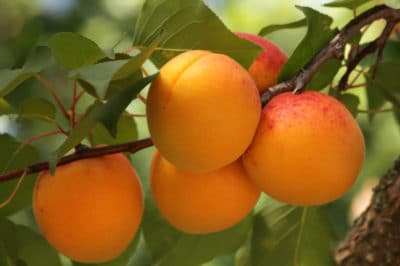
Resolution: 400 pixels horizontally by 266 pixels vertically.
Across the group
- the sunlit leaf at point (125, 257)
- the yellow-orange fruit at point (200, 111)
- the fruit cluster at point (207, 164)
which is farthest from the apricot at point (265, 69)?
the sunlit leaf at point (125, 257)

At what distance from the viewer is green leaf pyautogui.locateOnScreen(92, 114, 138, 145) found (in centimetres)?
83

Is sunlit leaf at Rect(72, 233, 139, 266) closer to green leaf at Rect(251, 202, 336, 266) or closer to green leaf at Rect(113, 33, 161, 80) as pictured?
green leaf at Rect(251, 202, 336, 266)

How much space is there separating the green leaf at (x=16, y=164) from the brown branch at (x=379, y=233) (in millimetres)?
356

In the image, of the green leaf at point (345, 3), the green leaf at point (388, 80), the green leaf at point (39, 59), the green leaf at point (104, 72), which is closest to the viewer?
the green leaf at point (104, 72)

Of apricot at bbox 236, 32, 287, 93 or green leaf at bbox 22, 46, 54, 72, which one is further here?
apricot at bbox 236, 32, 287, 93

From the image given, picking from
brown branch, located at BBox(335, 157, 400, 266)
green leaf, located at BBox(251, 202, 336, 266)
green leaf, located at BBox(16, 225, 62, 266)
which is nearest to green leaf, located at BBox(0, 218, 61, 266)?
green leaf, located at BBox(16, 225, 62, 266)

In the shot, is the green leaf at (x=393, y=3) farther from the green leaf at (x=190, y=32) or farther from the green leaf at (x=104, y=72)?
the green leaf at (x=104, y=72)

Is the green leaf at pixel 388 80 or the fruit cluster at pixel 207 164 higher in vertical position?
the fruit cluster at pixel 207 164

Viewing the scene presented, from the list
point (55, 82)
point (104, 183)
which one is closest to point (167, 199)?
point (104, 183)

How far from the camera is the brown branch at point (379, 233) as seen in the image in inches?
33.3

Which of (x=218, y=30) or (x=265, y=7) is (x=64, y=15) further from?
(x=218, y=30)

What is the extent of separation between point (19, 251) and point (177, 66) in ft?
1.06

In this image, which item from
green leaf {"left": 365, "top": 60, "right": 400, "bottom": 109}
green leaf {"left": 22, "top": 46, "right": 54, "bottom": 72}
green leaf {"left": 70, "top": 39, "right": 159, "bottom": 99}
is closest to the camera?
green leaf {"left": 70, "top": 39, "right": 159, "bottom": 99}

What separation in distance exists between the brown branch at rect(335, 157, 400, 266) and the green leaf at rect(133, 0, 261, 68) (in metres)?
0.26
